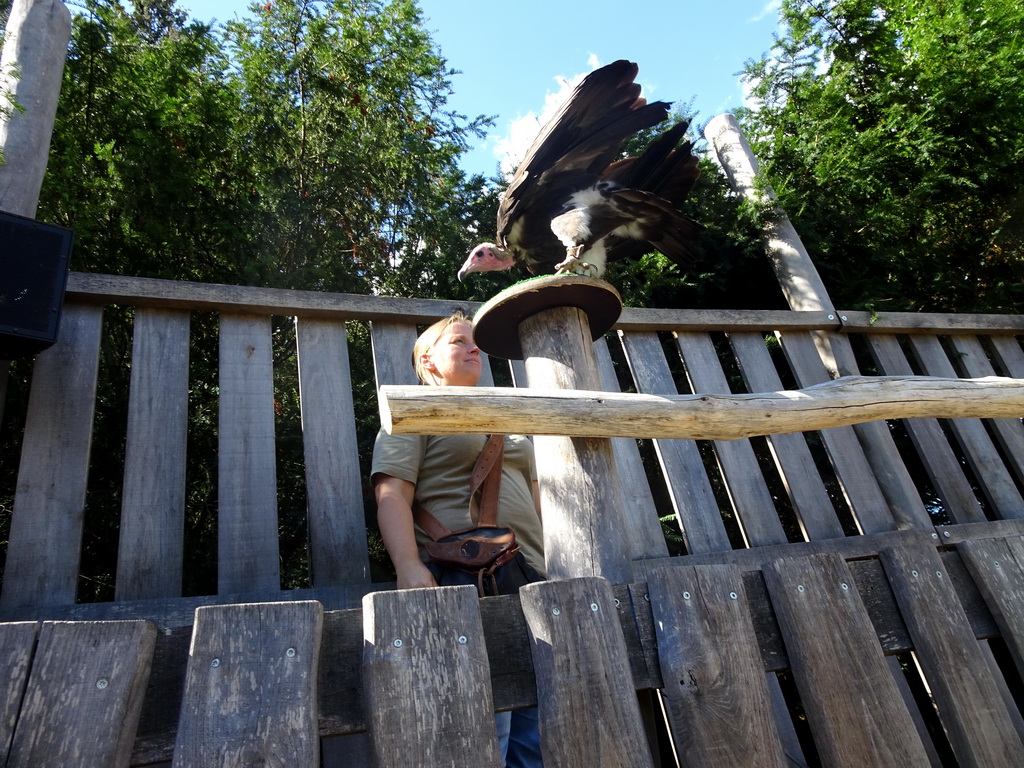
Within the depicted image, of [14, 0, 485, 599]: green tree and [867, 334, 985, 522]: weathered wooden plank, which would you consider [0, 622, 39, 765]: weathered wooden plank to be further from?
[867, 334, 985, 522]: weathered wooden plank

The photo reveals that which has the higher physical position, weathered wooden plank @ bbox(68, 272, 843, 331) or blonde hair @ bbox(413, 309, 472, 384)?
weathered wooden plank @ bbox(68, 272, 843, 331)

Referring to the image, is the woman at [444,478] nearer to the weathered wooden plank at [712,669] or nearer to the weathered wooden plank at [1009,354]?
the weathered wooden plank at [712,669]

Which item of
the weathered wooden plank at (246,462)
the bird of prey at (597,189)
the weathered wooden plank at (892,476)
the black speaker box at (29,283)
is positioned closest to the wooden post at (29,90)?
the black speaker box at (29,283)

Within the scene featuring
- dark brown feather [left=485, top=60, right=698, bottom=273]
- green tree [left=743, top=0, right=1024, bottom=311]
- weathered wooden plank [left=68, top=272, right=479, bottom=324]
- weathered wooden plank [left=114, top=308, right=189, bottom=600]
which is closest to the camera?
weathered wooden plank [left=114, top=308, right=189, bottom=600]

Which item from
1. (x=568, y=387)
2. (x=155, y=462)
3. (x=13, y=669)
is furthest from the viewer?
(x=155, y=462)

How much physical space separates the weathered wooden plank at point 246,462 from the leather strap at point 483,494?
53 cm

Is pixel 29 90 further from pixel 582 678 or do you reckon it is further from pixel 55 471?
pixel 582 678

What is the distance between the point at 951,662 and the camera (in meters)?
1.60

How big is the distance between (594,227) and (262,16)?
3.54 metres

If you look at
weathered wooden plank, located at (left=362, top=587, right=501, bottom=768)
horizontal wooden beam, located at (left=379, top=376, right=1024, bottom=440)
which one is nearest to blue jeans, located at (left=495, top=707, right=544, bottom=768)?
weathered wooden plank, located at (left=362, top=587, right=501, bottom=768)

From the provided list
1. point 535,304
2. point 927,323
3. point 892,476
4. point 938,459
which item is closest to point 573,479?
point 535,304

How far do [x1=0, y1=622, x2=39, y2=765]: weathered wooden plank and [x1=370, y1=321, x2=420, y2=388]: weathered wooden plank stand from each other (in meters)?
1.72

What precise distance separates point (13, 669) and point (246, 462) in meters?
1.34

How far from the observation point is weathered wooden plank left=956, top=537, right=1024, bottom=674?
171 cm
